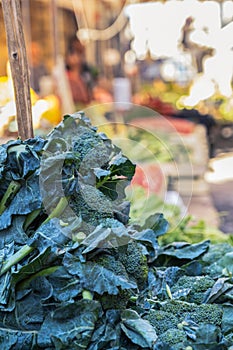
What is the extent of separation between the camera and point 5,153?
4.16 feet

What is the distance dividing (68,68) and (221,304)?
18.5ft

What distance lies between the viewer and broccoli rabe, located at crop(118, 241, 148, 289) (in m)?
1.22

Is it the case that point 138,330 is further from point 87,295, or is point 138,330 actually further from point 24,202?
point 24,202

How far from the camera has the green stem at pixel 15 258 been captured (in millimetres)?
1133

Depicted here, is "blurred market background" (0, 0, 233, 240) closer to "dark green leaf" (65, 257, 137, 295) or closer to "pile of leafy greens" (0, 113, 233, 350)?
"pile of leafy greens" (0, 113, 233, 350)

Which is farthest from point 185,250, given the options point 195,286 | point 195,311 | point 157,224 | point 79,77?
point 79,77

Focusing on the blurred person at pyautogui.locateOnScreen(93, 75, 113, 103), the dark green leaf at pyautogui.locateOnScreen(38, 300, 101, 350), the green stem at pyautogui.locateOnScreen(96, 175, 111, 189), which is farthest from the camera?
the blurred person at pyautogui.locateOnScreen(93, 75, 113, 103)

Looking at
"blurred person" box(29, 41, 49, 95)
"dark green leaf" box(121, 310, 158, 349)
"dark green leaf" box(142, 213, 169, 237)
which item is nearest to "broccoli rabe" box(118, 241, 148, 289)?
"dark green leaf" box(121, 310, 158, 349)

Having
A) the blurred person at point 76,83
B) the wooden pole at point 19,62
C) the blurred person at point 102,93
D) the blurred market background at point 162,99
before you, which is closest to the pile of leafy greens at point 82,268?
the wooden pole at point 19,62

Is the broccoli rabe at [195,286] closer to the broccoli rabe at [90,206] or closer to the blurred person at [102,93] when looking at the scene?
the broccoli rabe at [90,206]

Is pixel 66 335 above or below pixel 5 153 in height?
below

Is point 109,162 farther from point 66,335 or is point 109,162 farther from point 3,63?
point 3,63

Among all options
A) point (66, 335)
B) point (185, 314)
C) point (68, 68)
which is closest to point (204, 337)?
point (185, 314)

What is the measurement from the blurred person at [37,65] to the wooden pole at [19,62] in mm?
5119
